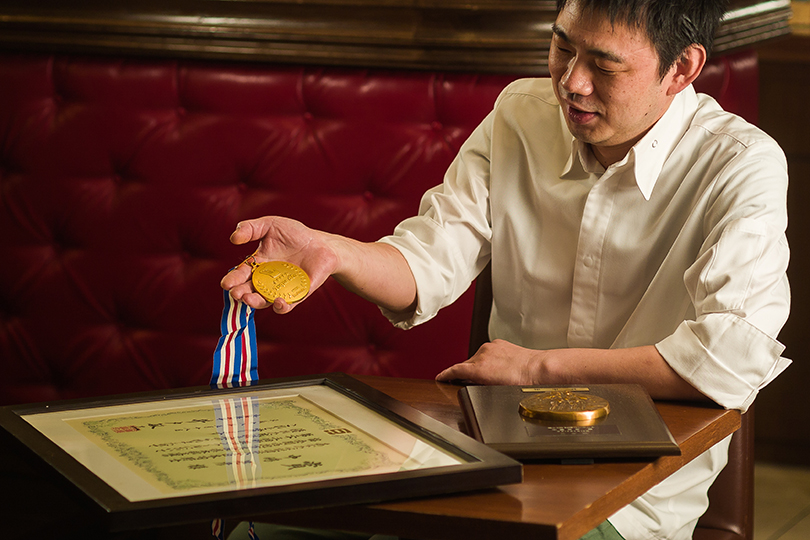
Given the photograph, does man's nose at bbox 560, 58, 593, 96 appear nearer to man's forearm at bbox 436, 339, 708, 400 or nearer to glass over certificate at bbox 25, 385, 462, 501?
man's forearm at bbox 436, 339, 708, 400

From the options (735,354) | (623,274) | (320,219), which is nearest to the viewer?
(735,354)

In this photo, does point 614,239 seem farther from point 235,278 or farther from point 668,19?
point 235,278

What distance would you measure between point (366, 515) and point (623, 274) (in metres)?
0.73

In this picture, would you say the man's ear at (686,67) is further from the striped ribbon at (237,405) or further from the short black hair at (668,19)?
the striped ribbon at (237,405)

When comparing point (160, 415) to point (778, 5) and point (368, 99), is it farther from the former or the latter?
point (778, 5)

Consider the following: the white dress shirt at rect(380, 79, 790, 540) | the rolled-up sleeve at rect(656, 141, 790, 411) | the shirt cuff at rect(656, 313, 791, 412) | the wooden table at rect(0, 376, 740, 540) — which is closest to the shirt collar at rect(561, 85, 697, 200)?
the white dress shirt at rect(380, 79, 790, 540)

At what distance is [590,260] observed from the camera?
1.27 metres

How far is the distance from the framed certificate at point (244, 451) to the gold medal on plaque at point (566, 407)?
0.10m

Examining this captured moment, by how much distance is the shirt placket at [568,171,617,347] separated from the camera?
125cm

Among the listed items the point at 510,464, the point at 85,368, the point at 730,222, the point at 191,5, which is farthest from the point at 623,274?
the point at 85,368

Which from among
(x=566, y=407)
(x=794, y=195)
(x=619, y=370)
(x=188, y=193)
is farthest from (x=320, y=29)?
(x=794, y=195)

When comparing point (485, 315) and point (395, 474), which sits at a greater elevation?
point (485, 315)

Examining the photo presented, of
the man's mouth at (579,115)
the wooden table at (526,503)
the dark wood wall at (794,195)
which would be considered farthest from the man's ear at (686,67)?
the dark wood wall at (794,195)

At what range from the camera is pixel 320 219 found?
72.3 inches
